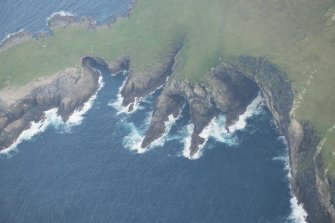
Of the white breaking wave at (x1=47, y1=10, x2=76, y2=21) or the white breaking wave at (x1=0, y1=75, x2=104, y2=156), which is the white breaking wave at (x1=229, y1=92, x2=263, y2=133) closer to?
the white breaking wave at (x1=0, y1=75, x2=104, y2=156)

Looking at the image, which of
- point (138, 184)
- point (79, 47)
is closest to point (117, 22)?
point (79, 47)

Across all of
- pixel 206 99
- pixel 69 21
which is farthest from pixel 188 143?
pixel 69 21

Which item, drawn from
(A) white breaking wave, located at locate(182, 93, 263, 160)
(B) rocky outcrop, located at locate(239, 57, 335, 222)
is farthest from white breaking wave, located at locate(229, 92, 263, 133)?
(B) rocky outcrop, located at locate(239, 57, 335, 222)

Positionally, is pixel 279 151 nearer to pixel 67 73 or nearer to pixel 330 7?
pixel 330 7

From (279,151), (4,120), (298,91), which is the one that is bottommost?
(279,151)

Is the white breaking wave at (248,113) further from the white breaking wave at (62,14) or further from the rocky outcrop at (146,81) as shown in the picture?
the white breaking wave at (62,14)

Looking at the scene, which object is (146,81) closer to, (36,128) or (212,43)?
(212,43)
